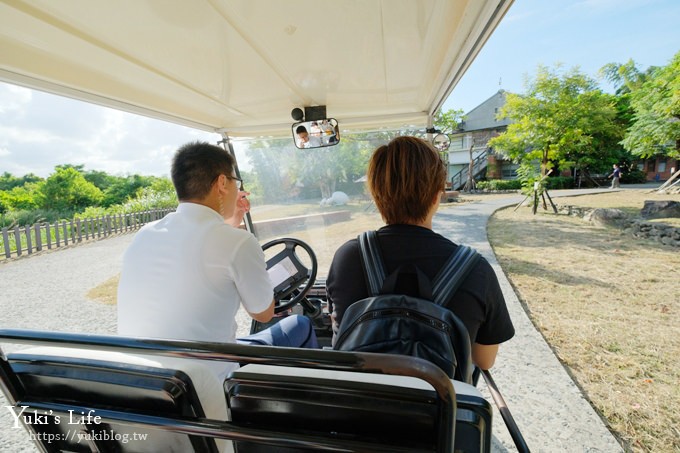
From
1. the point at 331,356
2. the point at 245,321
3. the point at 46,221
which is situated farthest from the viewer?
the point at 46,221

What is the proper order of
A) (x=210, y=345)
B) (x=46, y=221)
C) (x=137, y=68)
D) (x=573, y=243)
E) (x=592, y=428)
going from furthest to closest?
1. (x=46, y=221)
2. (x=573, y=243)
3. (x=592, y=428)
4. (x=137, y=68)
5. (x=210, y=345)

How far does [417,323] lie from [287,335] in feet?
4.17

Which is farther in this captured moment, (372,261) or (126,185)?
(126,185)

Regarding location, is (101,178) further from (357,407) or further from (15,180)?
(357,407)

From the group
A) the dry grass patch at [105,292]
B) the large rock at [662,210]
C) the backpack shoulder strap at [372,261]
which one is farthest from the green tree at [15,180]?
the large rock at [662,210]

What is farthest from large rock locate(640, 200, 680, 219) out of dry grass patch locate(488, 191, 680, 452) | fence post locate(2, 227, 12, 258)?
fence post locate(2, 227, 12, 258)

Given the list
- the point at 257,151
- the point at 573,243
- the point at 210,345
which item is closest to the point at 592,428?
the point at 210,345

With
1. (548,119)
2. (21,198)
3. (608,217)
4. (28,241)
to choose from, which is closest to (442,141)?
(28,241)

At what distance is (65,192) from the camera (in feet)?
54.0

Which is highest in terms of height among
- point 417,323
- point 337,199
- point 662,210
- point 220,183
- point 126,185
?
point 126,185

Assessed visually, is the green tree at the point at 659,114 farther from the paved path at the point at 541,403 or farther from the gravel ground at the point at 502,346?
the paved path at the point at 541,403

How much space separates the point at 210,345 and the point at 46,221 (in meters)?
11.8

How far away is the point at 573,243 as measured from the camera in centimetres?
816

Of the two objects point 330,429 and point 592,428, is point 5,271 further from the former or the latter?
point 592,428
